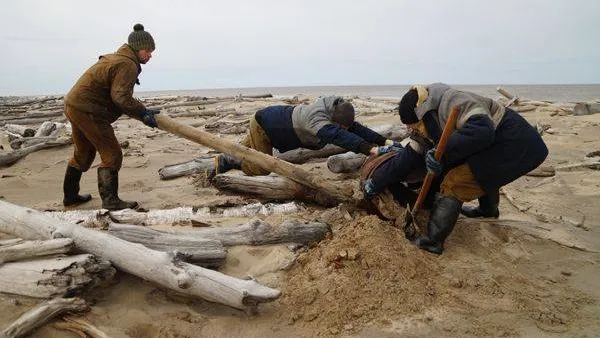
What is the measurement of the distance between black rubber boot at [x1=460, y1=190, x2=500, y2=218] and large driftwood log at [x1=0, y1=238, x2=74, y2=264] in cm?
339

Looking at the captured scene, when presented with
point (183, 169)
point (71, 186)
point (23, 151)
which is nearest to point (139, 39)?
point (71, 186)

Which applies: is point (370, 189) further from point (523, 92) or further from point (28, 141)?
point (523, 92)

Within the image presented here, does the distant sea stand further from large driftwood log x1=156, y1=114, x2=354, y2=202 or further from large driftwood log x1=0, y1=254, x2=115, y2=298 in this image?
large driftwood log x1=0, y1=254, x2=115, y2=298

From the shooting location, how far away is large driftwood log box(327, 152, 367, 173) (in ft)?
18.5

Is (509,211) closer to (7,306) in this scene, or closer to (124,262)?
(124,262)

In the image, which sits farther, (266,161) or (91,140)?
(91,140)

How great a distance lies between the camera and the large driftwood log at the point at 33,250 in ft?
8.48

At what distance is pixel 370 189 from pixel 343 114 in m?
1.21

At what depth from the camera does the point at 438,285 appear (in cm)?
293

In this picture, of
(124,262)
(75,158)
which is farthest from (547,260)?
(75,158)

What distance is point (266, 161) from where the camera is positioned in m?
4.34

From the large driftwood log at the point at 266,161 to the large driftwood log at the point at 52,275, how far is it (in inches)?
80.4

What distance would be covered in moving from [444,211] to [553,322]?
1.10m

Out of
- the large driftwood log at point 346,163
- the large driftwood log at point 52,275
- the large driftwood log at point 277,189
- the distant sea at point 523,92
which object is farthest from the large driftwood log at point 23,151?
the distant sea at point 523,92
